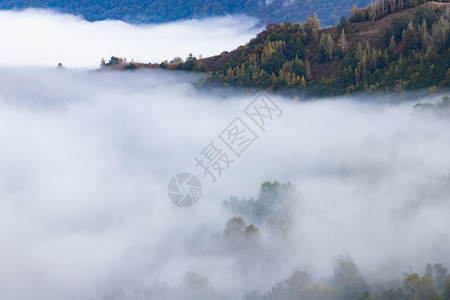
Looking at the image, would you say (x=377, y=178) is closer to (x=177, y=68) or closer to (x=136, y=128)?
(x=177, y=68)

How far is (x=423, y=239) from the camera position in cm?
5362

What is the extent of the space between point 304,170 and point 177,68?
149ft

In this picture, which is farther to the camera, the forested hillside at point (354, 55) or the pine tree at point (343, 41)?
the pine tree at point (343, 41)

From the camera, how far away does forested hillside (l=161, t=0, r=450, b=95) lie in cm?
7556

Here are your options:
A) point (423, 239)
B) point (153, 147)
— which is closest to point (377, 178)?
point (423, 239)

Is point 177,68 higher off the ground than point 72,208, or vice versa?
point 177,68

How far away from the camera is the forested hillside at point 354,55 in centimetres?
7556

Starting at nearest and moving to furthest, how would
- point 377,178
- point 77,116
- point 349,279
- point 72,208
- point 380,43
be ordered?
point 349,279
point 377,178
point 380,43
point 72,208
point 77,116

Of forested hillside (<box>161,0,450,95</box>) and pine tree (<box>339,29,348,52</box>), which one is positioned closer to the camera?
forested hillside (<box>161,0,450,95</box>)

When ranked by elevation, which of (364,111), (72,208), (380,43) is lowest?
(72,208)

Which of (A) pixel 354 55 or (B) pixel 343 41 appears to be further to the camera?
(B) pixel 343 41

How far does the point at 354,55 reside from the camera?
84375mm

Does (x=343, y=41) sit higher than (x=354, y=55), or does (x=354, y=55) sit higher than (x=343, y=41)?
(x=343, y=41)

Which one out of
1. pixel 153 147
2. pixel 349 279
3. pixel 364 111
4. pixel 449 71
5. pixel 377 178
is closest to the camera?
pixel 349 279
